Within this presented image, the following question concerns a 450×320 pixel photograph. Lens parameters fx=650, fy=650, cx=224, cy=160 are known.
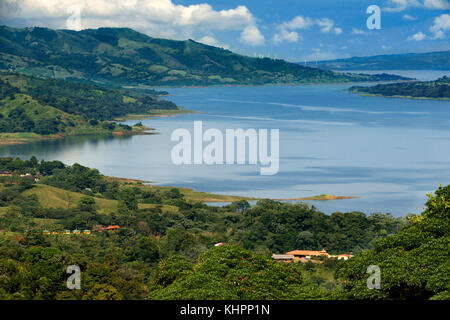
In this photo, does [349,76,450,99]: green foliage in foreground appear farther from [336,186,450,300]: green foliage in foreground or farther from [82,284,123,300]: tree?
[82,284,123,300]: tree

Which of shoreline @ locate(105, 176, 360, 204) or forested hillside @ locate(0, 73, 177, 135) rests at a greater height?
forested hillside @ locate(0, 73, 177, 135)

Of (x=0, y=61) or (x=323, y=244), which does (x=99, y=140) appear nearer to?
(x=323, y=244)

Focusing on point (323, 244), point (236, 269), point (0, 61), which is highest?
point (0, 61)

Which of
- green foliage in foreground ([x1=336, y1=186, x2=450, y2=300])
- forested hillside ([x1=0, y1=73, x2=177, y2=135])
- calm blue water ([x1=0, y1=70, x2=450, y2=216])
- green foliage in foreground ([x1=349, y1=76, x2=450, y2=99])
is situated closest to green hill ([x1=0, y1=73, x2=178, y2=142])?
forested hillside ([x1=0, y1=73, x2=177, y2=135])

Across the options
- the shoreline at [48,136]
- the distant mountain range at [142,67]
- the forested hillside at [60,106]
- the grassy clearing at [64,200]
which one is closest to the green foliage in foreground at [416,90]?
the forested hillside at [60,106]
